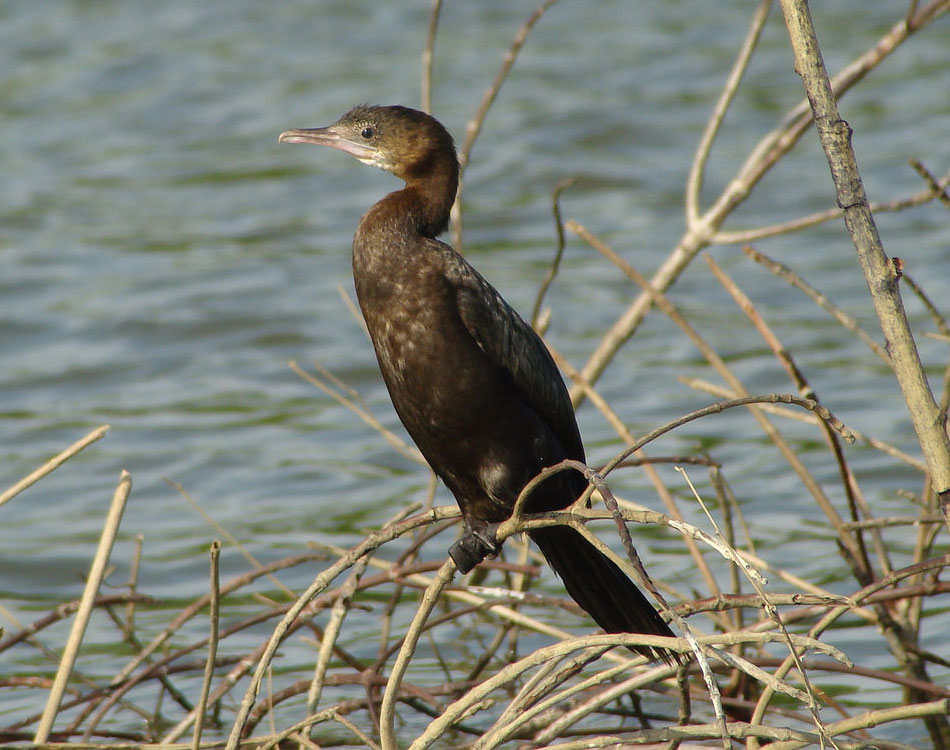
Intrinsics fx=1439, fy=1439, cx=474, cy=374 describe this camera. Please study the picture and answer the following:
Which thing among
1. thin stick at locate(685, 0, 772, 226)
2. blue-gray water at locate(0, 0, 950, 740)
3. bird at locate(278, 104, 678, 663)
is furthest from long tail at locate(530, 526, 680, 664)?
blue-gray water at locate(0, 0, 950, 740)

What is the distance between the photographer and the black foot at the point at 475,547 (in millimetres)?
3641

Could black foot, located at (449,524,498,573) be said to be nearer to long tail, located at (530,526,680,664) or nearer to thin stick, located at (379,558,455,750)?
long tail, located at (530,526,680,664)

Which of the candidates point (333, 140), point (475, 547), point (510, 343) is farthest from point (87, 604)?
point (333, 140)

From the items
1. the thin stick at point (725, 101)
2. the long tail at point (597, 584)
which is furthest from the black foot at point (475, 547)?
the thin stick at point (725, 101)

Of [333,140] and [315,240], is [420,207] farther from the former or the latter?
[315,240]

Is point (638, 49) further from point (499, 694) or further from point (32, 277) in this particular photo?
point (499, 694)

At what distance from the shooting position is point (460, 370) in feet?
11.5

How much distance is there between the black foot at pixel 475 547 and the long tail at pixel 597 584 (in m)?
0.14

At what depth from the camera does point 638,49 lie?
13781 mm

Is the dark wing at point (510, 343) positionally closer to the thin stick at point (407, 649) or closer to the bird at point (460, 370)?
the bird at point (460, 370)

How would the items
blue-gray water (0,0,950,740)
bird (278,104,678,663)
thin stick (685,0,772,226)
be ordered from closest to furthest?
1. bird (278,104,678,663)
2. thin stick (685,0,772,226)
3. blue-gray water (0,0,950,740)

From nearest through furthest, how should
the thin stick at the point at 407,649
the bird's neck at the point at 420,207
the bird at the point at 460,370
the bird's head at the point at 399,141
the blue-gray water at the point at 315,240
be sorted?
the thin stick at the point at 407,649, the bird at the point at 460,370, the bird's neck at the point at 420,207, the bird's head at the point at 399,141, the blue-gray water at the point at 315,240

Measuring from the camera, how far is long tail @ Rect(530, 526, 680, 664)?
3.56 m

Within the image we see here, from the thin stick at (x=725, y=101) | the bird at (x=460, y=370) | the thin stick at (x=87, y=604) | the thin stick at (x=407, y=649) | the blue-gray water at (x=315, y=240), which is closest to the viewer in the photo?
the thin stick at (x=407, y=649)
